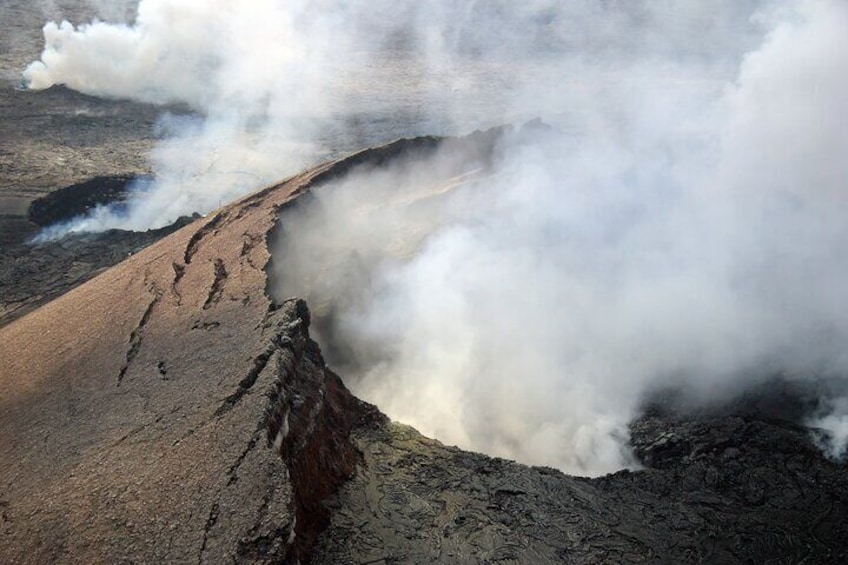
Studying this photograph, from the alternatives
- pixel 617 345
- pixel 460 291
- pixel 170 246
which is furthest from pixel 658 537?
pixel 170 246

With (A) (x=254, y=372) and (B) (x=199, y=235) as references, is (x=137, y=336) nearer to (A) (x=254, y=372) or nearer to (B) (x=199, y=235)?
(A) (x=254, y=372)

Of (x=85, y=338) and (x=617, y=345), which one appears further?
(x=617, y=345)

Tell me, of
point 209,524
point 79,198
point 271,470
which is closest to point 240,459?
point 271,470

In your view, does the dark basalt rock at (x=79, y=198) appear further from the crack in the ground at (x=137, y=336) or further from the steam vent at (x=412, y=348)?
the crack in the ground at (x=137, y=336)

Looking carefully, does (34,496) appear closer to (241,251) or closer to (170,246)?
(241,251)

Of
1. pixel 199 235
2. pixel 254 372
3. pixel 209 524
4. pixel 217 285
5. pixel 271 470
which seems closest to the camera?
pixel 209 524

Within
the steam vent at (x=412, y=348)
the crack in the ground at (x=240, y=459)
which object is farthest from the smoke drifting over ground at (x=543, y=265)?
the crack in the ground at (x=240, y=459)
